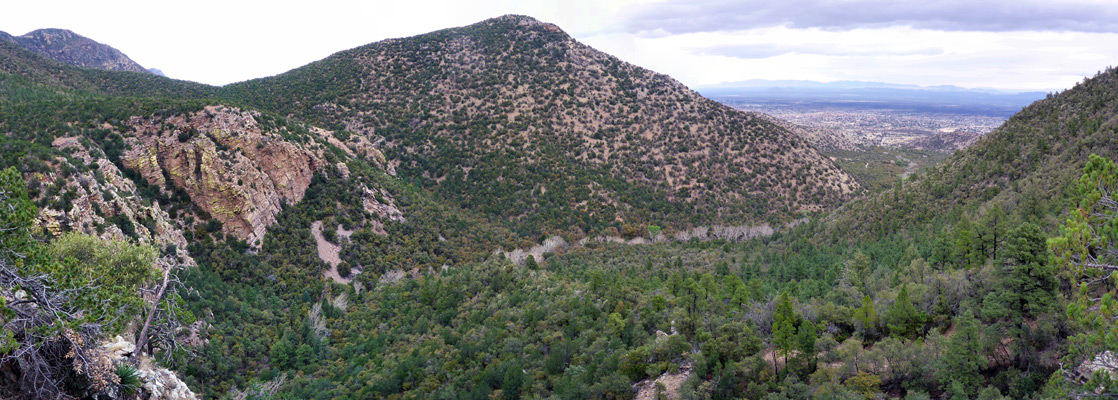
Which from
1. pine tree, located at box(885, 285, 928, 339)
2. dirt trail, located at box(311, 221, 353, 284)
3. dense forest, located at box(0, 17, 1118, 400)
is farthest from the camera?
dirt trail, located at box(311, 221, 353, 284)

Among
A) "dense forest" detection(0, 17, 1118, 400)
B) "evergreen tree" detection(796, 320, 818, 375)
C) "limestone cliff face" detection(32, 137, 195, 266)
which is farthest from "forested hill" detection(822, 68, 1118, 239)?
"limestone cliff face" detection(32, 137, 195, 266)

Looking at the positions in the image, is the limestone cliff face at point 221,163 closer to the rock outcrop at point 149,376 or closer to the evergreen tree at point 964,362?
the rock outcrop at point 149,376

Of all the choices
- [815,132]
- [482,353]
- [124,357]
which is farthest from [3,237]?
[815,132]

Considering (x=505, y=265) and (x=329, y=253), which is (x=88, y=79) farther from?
(x=505, y=265)

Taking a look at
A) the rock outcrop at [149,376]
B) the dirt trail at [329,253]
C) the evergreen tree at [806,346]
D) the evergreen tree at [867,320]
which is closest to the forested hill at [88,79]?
the dirt trail at [329,253]

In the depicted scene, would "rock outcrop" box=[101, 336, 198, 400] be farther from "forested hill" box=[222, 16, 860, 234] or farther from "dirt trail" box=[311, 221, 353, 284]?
"forested hill" box=[222, 16, 860, 234]
